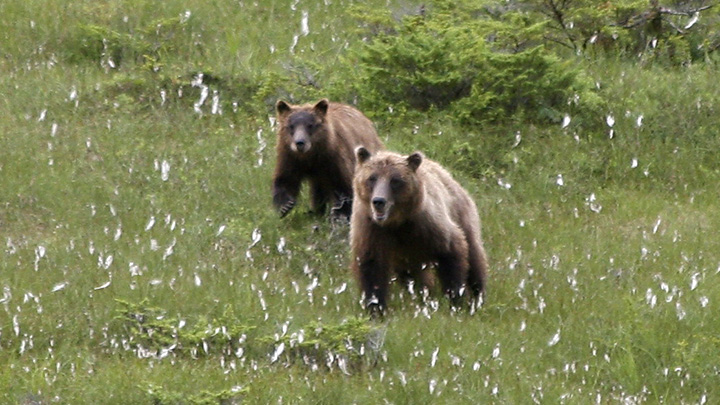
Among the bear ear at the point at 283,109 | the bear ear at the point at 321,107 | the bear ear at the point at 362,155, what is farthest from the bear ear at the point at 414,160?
the bear ear at the point at 283,109

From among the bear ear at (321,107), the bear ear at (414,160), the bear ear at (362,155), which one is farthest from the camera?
the bear ear at (321,107)

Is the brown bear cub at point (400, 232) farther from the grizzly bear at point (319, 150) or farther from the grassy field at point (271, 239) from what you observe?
the grizzly bear at point (319, 150)

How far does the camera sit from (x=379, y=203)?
10922mm

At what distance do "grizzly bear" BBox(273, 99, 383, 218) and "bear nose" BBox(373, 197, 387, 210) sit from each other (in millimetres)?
2371

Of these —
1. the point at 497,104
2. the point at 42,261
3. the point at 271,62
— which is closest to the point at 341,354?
the point at 42,261

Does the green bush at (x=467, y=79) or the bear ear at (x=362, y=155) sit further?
the green bush at (x=467, y=79)

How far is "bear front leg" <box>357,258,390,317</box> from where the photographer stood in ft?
35.9

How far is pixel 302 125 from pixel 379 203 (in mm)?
2829

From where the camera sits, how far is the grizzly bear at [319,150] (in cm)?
1345

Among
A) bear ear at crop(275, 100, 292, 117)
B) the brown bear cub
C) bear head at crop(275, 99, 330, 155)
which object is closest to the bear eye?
the brown bear cub

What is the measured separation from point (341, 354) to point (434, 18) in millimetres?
7352

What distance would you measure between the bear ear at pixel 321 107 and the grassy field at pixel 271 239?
36.5 inches

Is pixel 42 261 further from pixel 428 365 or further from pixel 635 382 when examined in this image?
pixel 635 382

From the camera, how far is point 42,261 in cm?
1123
